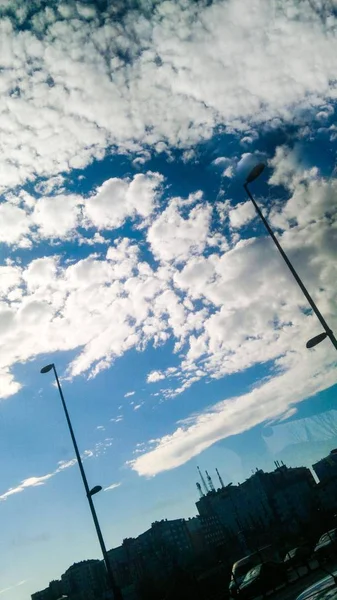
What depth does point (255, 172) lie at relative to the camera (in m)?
12.7

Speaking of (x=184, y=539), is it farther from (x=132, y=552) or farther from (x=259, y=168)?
(x=259, y=168)

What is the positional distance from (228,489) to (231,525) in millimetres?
10560

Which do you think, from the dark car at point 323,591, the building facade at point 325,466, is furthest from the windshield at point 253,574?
the building facade at point 325,466

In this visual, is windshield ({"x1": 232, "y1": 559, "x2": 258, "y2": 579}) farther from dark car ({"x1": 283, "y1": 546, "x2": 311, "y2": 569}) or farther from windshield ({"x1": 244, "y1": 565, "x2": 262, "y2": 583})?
windshield ({"x1": 244, "y1": 565, "x2": 262, "y2": 583})

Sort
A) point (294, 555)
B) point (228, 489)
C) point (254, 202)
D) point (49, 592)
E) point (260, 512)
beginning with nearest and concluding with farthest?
point (254, 202) → point (294, 555) → point (260, 512) → point (228, 489) → point (49, 592)

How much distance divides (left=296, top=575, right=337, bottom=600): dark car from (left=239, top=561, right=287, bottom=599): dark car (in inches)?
409

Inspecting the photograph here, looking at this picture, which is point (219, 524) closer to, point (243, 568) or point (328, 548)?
point (243, 568)

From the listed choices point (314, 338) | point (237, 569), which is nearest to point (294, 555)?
point (237, 569)

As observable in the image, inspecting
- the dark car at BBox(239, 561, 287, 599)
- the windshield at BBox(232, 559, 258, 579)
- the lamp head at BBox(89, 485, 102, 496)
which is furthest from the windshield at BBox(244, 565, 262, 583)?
the lamp head at BBox(89, 485, 102, 496)

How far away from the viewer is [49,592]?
13225cm

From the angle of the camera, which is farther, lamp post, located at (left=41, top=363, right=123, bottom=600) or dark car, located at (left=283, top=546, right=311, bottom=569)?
dark car, located at (left=283, top=546, right=311, bottom=569)

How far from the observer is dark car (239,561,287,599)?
1797 cm

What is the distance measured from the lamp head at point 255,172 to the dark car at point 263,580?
783 inches

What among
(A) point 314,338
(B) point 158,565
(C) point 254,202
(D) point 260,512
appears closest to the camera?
(A) point 314,338
